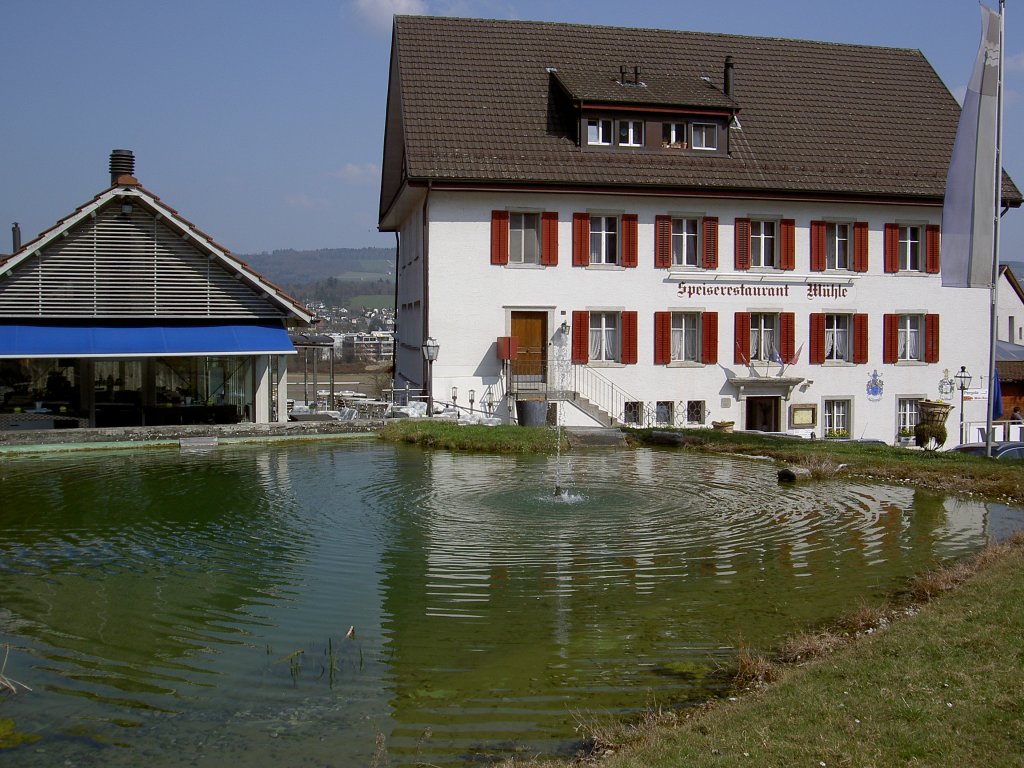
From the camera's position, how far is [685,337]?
31.7 meters

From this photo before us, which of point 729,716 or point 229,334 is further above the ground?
point 229,334

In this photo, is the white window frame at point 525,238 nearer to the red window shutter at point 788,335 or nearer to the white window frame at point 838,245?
the red window shutter at point 788,335

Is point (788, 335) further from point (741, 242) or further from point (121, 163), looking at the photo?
point (121, 163)

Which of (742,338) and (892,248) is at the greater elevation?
(892,248)

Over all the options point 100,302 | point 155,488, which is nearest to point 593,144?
point 100,302

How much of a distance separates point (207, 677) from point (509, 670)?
2302 mm

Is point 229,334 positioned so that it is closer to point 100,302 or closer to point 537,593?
point 100,302

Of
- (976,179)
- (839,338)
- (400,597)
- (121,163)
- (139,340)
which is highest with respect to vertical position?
(121,163)

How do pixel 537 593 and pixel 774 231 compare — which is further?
pixel 774 231

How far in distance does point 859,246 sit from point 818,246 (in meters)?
1.41

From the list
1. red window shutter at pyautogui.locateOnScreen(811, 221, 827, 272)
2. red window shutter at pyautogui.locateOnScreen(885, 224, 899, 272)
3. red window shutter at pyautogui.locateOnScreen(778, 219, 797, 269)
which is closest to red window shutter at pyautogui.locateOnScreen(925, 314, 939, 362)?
red window shutter at pyautogui.locateOnScreen(885, 224, 899, 272)

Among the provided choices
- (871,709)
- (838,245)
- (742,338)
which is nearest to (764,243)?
(838,245)

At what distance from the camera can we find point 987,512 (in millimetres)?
14969

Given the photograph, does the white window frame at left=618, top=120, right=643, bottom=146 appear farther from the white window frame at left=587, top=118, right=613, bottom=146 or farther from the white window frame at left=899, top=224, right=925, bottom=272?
the white window frame at left=899, top=224, right=925, bottom=272
